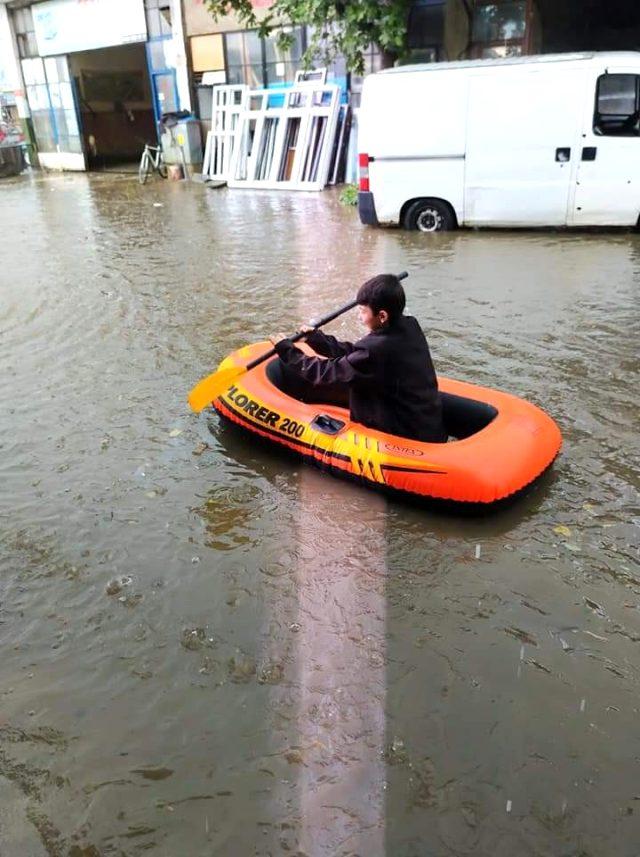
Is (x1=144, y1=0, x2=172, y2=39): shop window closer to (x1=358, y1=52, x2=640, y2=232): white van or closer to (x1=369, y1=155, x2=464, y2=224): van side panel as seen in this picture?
(x1=358, y1=52, x2=640, y2=232): white van

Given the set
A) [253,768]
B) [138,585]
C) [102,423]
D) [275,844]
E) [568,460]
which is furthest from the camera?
[102,423]

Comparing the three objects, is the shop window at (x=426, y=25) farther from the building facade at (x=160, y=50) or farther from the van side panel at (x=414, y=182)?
the van side panel at (x=414, y=182)

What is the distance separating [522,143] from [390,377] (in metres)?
6.91

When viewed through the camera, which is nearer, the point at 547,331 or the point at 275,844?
the point at 275,844

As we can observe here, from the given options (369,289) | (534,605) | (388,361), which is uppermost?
(369,289)

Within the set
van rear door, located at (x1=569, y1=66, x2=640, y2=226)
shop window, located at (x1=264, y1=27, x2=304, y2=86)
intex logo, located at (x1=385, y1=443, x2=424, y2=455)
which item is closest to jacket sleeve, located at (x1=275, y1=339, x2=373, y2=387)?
intex logo, located at (x1=385, y1=443, x2=424, y2=455)

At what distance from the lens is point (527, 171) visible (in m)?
9.54

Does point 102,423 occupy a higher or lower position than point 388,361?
lower

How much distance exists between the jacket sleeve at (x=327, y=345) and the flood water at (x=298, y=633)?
2.45 feet

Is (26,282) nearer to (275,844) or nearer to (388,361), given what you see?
(388,361)

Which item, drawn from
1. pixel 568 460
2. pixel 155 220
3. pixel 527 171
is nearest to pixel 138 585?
pixel 568 460

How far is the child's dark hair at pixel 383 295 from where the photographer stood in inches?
142

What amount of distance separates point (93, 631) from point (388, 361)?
1.89m

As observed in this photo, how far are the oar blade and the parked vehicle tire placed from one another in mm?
6630
